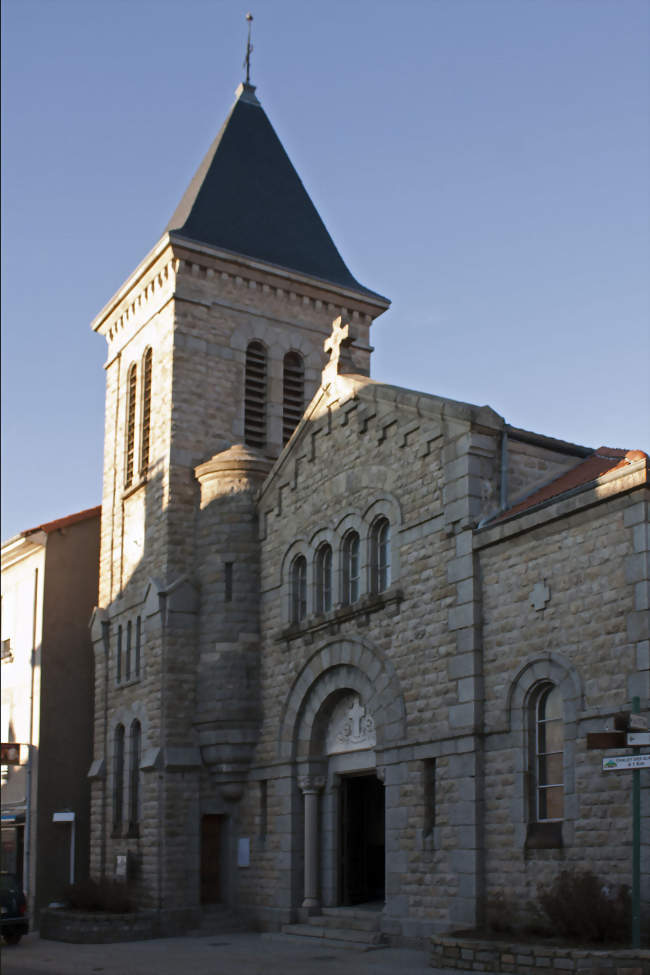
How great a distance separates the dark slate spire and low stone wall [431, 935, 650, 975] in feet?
57.7

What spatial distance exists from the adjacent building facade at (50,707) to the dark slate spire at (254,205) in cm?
828

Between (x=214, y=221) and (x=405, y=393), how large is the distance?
10.7 m

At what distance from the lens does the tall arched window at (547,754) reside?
15945 millimetres

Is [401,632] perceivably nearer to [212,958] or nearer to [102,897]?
[212,958]

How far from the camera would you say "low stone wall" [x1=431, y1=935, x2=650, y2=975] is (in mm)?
12516

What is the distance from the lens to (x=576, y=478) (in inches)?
716

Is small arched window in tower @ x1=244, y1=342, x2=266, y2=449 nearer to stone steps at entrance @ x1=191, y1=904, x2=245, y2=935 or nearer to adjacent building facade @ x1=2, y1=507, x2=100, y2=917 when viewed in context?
adjacent building facade @ x1=2, y1=507, x2=100, y2=917

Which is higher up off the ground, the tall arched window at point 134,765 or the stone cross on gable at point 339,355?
the stone cross on gable at point 339,355

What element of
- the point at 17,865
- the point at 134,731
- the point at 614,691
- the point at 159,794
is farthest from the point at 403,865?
the point at 17,865

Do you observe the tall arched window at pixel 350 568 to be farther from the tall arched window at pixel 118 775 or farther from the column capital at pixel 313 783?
the tall arched window at pixel 118 775

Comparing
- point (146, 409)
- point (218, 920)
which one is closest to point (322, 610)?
point (218, 920)

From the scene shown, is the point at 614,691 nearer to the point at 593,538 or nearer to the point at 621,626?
the point at 621,626

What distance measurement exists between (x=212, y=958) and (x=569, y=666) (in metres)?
7.50

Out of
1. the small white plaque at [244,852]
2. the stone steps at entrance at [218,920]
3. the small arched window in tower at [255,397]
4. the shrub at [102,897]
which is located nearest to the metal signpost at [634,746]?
the small white plaque at [244,852]
